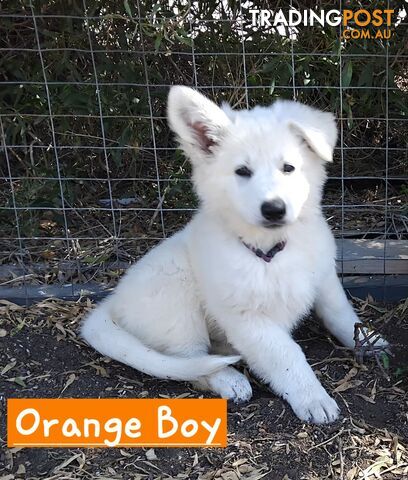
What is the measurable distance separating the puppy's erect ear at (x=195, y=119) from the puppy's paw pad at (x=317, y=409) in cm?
102

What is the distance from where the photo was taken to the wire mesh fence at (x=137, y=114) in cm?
383

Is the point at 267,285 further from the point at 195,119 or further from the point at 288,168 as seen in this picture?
the point at 195,119

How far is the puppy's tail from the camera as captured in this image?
9.10 feet

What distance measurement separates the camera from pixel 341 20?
11.4 ft

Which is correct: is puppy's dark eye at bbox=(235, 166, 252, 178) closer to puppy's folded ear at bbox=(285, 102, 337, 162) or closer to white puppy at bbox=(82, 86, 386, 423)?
white puppy at bbox=(82, 86, 386, 423)

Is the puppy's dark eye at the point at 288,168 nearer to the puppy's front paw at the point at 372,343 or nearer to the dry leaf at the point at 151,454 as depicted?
the puppy's front paw at the point at 372,343

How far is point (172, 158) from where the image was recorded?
174 inches

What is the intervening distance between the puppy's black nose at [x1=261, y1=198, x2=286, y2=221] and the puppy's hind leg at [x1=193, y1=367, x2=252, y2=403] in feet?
2.44

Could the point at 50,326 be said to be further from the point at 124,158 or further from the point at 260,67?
the point at 260,67

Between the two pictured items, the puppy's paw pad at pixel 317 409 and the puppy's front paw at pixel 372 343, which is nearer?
the puppy's paw pad at pixel 317 409

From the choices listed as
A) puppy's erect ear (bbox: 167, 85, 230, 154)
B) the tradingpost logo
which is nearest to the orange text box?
puppy's erect ear (bbox: 167, 85, 230, 154)

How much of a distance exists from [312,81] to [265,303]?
5.63 feet

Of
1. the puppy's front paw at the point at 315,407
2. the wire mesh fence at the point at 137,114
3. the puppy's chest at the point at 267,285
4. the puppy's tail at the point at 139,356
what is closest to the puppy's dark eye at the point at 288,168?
the puppy's chest at the point at 267,285

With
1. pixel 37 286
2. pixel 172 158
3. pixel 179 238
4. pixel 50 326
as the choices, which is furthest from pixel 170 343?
pixel 172 158
